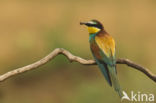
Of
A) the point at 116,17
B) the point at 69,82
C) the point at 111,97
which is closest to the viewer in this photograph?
the point at 111,97

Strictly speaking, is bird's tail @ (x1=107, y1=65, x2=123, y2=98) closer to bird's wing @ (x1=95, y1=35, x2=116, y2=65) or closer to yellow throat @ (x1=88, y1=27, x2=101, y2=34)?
bird's wing @ (x1=95, y1=35, x2=116, y2=65)

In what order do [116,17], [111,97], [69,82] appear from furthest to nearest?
[116,17] < [69,82] < [111,97]

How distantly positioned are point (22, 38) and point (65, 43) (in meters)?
0.29

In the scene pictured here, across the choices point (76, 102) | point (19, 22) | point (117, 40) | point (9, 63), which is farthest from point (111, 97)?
point (19, 22)

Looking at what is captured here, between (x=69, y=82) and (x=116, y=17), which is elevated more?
(x=116, y=17)

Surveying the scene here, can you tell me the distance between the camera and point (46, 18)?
12.3 feet

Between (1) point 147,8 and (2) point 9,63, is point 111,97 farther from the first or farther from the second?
(1) point 147,8

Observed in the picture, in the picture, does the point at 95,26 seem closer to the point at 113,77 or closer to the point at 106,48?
the point at 106,48

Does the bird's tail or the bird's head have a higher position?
the bird's head

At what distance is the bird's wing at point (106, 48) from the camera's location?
7.22ft

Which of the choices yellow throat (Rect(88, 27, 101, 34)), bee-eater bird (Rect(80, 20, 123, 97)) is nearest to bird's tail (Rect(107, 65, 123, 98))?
bee-eater bird (Rect(80, 20, 123, 97))

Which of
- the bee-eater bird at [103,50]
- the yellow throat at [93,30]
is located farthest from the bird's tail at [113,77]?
the yellow throat at [93,30]

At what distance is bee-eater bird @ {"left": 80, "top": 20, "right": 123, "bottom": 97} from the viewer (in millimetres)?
2178

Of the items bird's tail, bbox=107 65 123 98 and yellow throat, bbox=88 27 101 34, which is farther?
yellow throat, bbox=88 27 101 34
